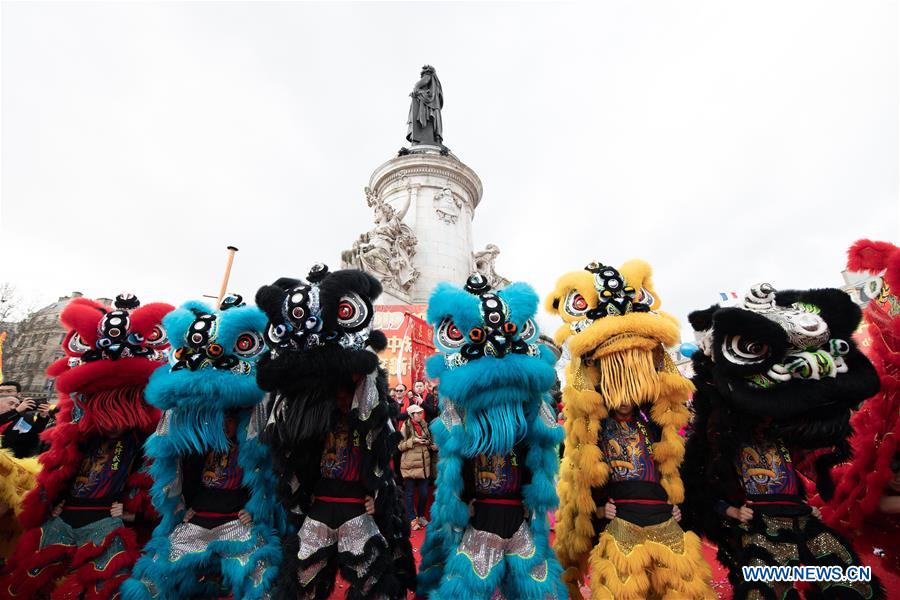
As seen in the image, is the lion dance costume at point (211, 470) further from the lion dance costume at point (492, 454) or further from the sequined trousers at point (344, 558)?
the lion dance costume at point (492, 454)

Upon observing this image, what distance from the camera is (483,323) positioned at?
2.95 m

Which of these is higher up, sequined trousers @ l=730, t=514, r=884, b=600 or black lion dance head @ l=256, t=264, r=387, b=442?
black lion dance head @ l=256, t=264, r=387, b=442

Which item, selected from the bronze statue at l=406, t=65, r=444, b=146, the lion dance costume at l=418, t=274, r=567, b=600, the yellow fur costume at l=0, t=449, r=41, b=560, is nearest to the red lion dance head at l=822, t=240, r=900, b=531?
the lion dance costume at l=418, t=274, r=567, b=600

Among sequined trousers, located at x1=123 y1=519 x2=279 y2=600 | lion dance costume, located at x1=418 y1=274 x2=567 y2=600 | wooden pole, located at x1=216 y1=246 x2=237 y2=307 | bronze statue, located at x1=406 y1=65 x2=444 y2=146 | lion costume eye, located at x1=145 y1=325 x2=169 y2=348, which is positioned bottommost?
sequined trousers, located at x1=123 y1=519 x2=279 y2=600

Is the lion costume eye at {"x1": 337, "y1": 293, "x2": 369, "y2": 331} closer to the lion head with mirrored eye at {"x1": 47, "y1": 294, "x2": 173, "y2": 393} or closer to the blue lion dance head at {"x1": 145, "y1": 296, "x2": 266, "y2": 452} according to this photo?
the blue lion dance head at {"x1": 145, "y1": 296, "x2": 266, "y2": 452}

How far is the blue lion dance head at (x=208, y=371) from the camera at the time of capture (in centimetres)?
299

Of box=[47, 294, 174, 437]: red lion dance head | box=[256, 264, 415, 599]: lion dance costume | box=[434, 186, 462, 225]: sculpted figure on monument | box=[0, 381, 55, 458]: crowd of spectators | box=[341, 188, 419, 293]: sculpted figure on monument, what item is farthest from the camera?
box=[434, 186, 462, 225]: sculpted figure on monument

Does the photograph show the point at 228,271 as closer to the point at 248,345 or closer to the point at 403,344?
the point at 403,344

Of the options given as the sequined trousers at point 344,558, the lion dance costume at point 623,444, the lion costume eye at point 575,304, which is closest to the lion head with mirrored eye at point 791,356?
the lion dance costume at point 623,444

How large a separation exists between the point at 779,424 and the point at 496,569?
2.13m

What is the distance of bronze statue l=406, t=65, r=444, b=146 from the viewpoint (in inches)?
704

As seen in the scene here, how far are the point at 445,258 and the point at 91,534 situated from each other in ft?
37.8

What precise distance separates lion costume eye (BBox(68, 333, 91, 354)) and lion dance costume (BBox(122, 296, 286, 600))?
933 millimetres

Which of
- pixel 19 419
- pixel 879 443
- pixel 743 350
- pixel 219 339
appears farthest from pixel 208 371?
pixel 879 443
